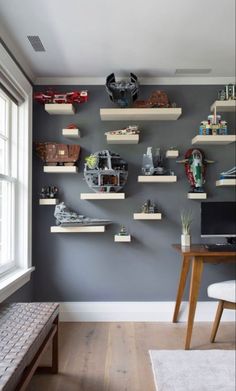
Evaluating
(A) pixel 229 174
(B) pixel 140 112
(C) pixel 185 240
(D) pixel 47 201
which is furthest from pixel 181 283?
(B) pixel 140 112

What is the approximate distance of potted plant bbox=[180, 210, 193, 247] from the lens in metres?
3.12

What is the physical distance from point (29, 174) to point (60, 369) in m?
1.68

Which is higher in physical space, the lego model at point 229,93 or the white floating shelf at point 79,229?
the lego model at point 229,93

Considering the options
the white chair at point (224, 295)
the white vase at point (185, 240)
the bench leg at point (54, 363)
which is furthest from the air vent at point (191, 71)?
the bench leg at point (54, 363)

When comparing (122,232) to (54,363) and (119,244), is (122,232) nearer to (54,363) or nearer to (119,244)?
(119,244)

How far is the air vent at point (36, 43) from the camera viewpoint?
98.6 inches

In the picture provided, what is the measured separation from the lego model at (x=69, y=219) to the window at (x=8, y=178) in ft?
1.33

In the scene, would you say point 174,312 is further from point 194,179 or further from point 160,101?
point 160,101

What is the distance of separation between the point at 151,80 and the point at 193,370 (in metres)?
2.57

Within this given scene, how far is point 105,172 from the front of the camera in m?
3.18

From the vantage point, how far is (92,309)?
3279mm

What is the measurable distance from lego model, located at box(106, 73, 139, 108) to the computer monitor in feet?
3.97

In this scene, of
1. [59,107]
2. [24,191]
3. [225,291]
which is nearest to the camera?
[225,291]

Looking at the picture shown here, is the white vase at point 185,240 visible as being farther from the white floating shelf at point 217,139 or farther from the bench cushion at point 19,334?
the bench cushion at point 19,334
